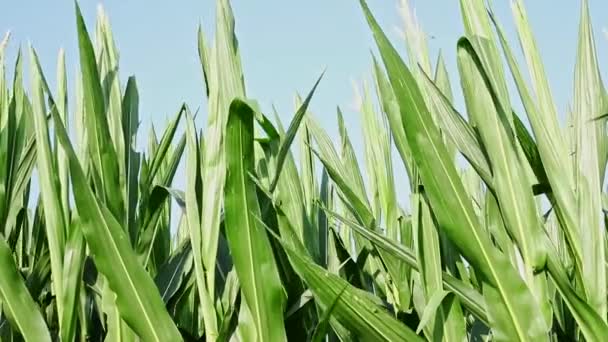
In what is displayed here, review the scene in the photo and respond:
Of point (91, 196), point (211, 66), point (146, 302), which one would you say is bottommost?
point (146, 302)

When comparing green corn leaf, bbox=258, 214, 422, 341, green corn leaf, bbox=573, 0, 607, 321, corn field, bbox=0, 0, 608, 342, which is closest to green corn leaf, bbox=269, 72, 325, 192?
corn field, bbox=0, 0, 608, 342

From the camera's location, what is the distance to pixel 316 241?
919mm

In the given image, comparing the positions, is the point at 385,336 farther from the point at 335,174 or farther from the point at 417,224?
the point at 335,174

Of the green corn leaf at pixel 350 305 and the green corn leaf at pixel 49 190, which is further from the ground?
the green corn leaf at pixel 49 190

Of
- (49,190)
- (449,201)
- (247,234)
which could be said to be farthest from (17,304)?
(449,201)

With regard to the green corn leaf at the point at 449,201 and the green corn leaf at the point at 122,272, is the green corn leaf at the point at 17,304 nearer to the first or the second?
the green corn leaf at the point at 122,272

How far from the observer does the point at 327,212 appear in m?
0.78

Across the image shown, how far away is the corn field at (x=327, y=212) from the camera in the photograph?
66 centimetres

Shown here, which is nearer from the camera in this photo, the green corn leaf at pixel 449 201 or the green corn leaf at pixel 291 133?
the green corn leaf at pixel 449 201

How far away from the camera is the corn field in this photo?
66 centimetres

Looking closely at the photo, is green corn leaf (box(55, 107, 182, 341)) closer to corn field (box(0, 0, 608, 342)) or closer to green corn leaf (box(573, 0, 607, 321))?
corn field (box(0, 0, 608, 342))

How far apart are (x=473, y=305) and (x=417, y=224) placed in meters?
0.09

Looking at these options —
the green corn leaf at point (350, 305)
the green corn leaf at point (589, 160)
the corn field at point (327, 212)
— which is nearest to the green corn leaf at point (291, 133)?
the corn field at point (327, 212)

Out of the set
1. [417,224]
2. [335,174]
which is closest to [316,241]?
[335,174]
